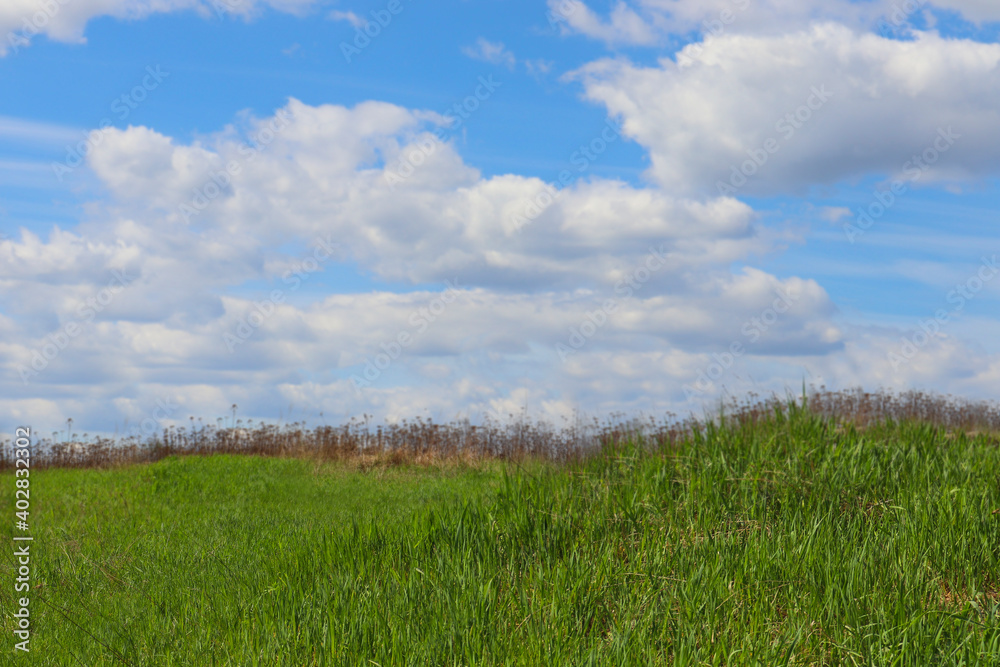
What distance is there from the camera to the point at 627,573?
4723 mm

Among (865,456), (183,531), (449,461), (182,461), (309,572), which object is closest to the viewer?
Result: (309,572)

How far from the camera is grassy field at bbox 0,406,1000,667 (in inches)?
159

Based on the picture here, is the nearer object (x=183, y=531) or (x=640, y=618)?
(x=640, y=618)

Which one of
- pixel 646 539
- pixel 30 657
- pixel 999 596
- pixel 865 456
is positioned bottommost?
pixel 30 657

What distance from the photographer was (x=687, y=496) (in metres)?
5.73

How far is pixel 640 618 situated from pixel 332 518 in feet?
20.6

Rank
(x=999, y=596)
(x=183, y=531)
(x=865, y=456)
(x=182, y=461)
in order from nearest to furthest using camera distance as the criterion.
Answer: (x=999, y=596) → (x=865, y=456) → (x=183, y=531) → (x=182, y=461)

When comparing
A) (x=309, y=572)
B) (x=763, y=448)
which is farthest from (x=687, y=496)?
(x=309, y=572)

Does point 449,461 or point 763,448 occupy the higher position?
point 763,448

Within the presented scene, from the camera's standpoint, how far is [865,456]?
630cm

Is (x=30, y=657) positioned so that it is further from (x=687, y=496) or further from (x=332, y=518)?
(x=687, y=496)

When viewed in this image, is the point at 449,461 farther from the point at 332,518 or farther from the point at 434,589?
the point at 434,589

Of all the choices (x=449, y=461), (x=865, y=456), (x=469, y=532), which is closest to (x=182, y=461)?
(x=449, y=461)

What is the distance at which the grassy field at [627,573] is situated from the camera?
4051mm
